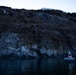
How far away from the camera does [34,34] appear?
10769 cm

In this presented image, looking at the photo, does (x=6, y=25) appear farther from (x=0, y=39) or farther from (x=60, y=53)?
(x=60, y=53)

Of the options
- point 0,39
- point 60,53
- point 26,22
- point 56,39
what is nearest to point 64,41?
point 56,39

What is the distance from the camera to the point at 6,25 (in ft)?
364

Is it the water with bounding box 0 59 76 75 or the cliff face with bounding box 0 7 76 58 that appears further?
the cliff face with bounding box 0 7 76 58

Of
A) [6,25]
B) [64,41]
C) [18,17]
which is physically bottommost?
[64,41]

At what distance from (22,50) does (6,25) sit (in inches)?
927

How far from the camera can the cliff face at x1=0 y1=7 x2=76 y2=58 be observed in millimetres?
94312

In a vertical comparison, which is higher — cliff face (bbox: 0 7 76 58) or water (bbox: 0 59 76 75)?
cliff face (bbox: 0 7 76 58)

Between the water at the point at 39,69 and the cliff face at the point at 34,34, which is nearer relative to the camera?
the water at the point at 39,69

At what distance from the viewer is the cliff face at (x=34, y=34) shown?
9431cm

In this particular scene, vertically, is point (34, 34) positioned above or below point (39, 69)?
above

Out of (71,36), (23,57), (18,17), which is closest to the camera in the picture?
(23,57)

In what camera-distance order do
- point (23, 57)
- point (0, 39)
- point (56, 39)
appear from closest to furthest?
point (23, 57) → point (0, 39) → point (56, 39)

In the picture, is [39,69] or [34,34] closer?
[39,69]
